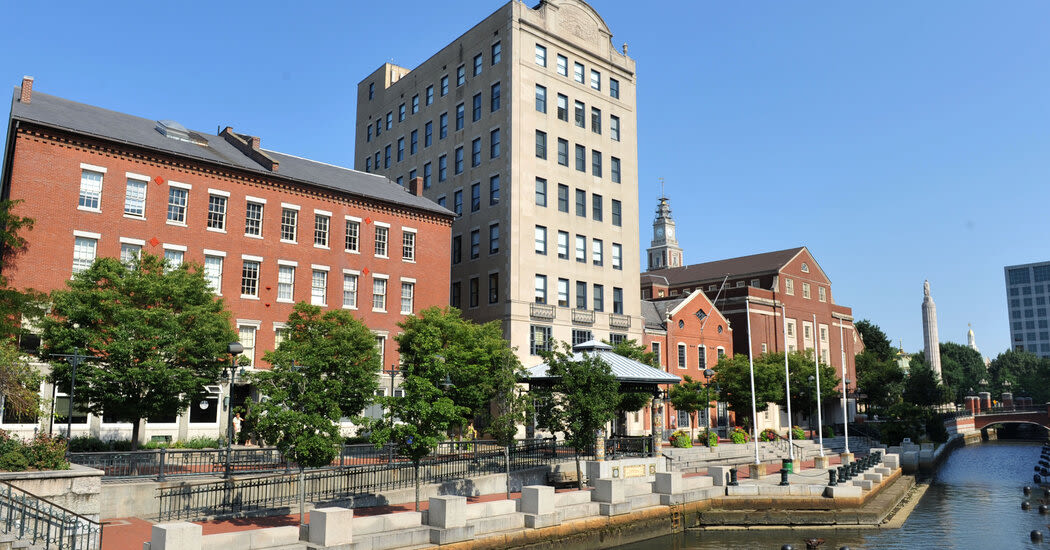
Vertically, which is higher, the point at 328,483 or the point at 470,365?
the point at 470,365

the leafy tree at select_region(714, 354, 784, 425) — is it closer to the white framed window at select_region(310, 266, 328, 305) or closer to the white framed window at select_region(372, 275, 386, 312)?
the white framed window at select_region(372, 275, 386, 312)

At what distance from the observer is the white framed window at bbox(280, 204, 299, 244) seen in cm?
4028

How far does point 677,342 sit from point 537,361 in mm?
19159

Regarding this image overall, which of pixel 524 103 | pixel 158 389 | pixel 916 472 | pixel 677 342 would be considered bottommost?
pixel 916 472

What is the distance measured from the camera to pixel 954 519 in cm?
3159

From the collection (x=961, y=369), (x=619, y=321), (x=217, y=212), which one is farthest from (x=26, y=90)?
(x=961, y=369)

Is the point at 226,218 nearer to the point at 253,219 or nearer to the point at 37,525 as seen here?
the point at 253,219

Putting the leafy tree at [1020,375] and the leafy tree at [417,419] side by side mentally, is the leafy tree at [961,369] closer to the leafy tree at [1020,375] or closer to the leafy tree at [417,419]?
the leafy tree at [1020,375]

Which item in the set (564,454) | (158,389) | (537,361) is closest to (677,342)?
(537,361)

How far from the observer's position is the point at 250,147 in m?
42.1

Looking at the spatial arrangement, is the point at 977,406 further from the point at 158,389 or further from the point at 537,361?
the point at 158,389

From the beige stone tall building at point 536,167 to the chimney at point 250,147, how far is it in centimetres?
1184

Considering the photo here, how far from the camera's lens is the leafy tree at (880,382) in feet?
287

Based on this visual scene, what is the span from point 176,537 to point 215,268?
80.2 ft
